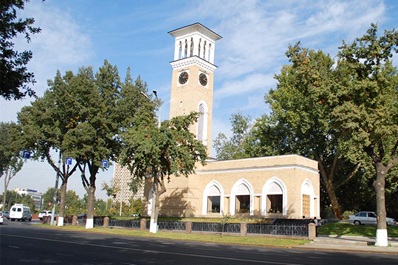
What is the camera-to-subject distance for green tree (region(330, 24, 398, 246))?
2384cm

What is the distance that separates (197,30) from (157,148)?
27.4 m

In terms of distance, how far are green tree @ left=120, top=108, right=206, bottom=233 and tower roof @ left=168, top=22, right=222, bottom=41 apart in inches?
869

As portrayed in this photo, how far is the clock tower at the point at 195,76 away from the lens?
166 feet

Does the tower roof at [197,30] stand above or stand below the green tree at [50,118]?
above

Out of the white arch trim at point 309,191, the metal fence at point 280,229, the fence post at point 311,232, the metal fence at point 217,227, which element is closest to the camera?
the fence post at point 311,232

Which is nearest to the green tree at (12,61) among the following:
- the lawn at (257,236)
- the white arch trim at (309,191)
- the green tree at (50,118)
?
the lawn at (257,236)

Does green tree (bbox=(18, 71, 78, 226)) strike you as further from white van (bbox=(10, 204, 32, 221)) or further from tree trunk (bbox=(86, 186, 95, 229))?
white van (bbox=(10, 204, 32, 221))

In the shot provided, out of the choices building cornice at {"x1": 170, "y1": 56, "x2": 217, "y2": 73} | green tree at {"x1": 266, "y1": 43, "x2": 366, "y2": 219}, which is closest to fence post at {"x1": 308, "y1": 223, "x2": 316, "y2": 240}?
green tree at {"x1": 266, "y1": 43, "x2": 366, "y2": 219}

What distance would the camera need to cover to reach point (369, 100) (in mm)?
24516

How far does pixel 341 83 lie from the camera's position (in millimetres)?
25281

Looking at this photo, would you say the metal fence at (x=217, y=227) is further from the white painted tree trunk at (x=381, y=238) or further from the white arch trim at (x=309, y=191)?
the white arch trim at (x=309, y=191)

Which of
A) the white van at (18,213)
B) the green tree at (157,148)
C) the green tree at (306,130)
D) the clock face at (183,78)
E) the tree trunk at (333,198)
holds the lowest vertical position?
the white van at (18,213)

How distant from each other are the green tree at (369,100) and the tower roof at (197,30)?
29544 millimetres

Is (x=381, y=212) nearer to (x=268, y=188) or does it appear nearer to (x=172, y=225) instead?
(x=268, y=188)
